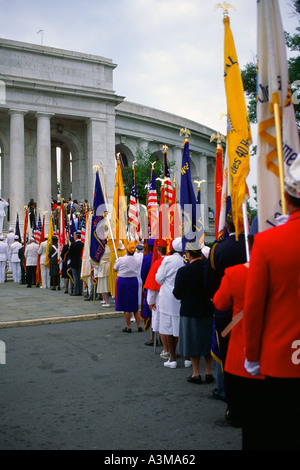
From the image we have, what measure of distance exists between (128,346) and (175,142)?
33.8 meters

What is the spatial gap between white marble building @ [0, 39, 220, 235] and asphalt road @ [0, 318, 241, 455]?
21.8 m

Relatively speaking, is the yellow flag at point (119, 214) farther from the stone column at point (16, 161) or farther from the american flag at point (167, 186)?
the stone column at point (16, 161)

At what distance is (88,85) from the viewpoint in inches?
1194

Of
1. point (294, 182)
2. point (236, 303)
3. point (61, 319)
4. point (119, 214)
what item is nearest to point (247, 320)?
point (294, 182)

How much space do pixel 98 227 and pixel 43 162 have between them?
681 inches

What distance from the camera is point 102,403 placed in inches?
200

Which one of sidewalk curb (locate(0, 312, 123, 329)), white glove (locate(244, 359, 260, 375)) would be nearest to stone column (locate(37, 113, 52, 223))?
sidewalk curb (locate(0, 312, 123, 329))

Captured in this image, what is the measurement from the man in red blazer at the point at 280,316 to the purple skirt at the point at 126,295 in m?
6.81

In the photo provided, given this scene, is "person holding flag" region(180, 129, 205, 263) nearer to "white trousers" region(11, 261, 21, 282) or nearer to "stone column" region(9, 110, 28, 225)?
"white trousers" region(11, 261, 21, 282)

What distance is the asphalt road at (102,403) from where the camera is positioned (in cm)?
405

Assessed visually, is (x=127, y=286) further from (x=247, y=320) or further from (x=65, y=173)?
(x=65, y=173)

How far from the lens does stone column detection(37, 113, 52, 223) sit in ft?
94.0

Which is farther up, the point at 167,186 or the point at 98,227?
the point at 167,186
